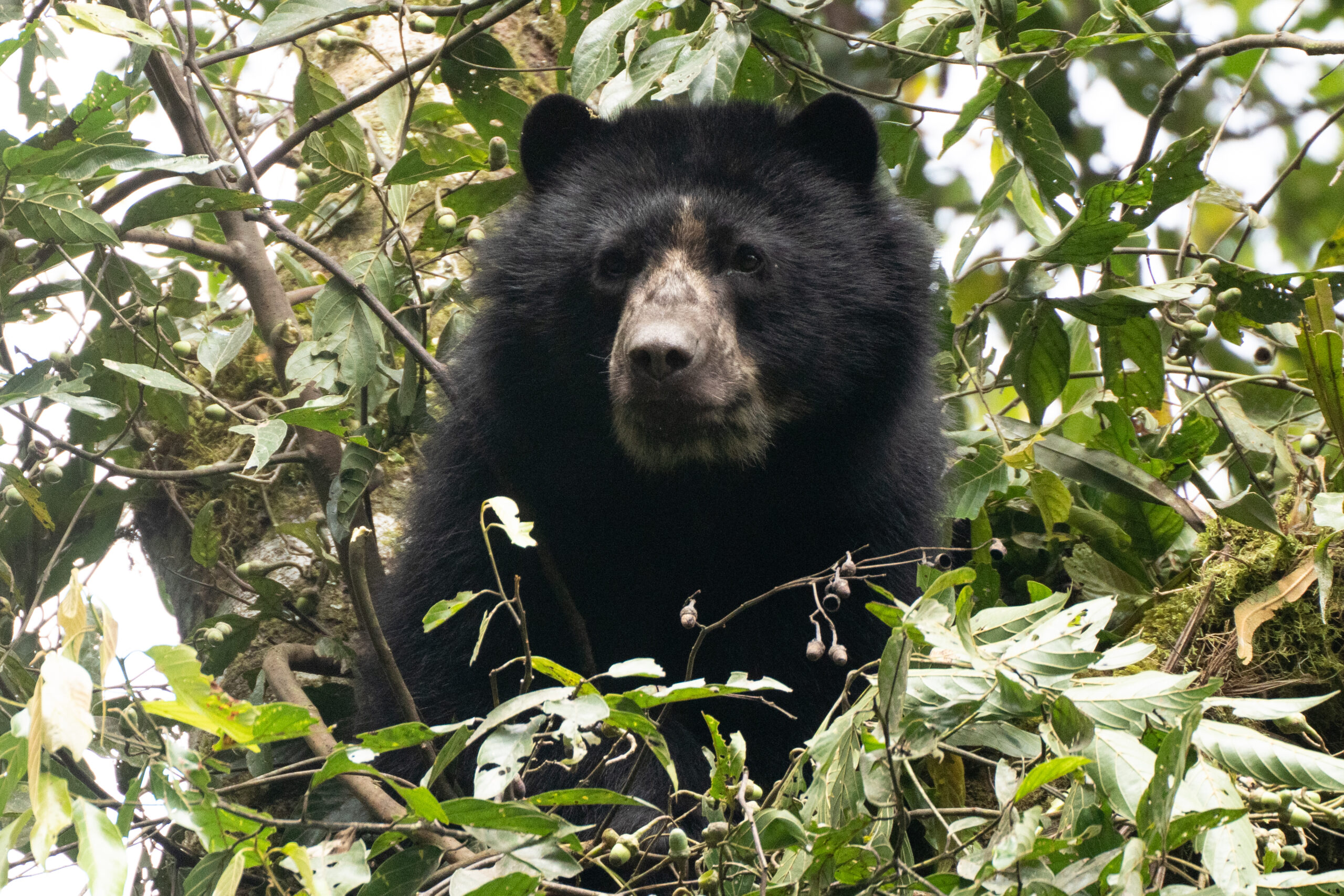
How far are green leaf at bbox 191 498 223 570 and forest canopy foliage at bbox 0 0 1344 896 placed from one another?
0.04 feet

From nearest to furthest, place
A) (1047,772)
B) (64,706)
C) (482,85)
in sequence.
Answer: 1. (64,706)
2. (1047,772)
3. (482,85)

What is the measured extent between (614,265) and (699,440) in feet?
2.16

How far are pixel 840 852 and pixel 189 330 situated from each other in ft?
10.3

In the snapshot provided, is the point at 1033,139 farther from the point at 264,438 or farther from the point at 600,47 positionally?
the point at 264,438

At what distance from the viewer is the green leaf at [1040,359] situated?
3.75m

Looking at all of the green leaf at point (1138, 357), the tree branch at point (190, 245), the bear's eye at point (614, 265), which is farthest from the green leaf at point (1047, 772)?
the tree branch at point (190, 245)

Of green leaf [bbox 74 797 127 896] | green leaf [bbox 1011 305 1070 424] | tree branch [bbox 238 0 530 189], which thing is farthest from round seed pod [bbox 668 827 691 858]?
green leaf [bbox 1011 305 1070 424]

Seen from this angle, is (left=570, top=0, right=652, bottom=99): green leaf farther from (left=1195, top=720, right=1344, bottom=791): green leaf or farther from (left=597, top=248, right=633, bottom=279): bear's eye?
(left=1195, top=720, right=1344, bottom=791): green leaf

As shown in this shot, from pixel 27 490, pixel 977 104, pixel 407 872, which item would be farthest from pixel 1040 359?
pixel 27 490

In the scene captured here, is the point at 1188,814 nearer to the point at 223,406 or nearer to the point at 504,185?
the point at 223,406

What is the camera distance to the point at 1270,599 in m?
2.99

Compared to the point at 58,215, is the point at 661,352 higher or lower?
lower

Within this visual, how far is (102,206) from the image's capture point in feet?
11.3

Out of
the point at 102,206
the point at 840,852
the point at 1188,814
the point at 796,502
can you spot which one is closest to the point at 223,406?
the point at 102,206
